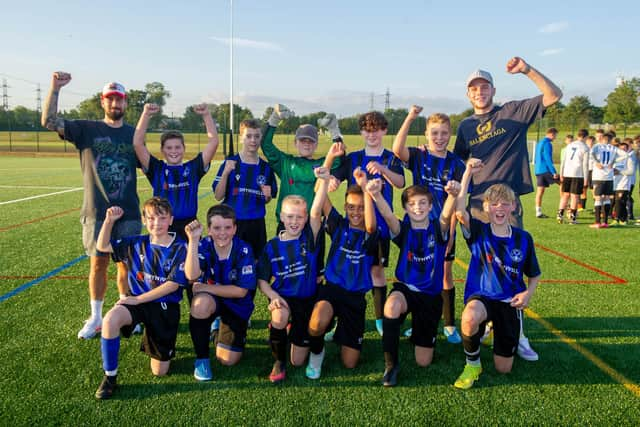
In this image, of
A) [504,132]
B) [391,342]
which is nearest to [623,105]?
[504,132]

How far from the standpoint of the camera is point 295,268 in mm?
3383

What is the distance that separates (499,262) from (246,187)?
7.30 ft

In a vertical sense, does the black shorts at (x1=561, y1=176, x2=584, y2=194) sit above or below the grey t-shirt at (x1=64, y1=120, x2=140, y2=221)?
below

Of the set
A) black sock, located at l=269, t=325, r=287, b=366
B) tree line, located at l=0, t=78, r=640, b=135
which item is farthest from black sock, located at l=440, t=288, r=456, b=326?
tree line, located at l=0, t=78, r=640, b=135

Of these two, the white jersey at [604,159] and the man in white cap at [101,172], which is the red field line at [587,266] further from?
the man in white cap at [101,172]

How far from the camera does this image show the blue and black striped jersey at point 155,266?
3.17 meters

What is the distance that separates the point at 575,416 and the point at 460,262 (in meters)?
3.68

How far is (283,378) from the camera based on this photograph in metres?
3.04

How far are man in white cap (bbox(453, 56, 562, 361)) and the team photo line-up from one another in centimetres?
1

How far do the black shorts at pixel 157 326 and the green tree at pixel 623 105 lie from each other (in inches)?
1939

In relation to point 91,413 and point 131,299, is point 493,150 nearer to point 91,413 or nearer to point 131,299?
point 131,299

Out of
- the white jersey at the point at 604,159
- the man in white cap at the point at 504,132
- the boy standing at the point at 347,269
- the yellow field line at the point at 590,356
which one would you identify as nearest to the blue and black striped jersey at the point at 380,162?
the boy standing at the point at 347,269

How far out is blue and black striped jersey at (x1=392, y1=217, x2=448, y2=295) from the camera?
3342mm

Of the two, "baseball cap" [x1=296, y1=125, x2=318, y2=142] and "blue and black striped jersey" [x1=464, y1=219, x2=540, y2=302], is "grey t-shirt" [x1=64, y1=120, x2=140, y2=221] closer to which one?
"baseball cap" [x1=296, y1=125, x2=318, y2=142]
